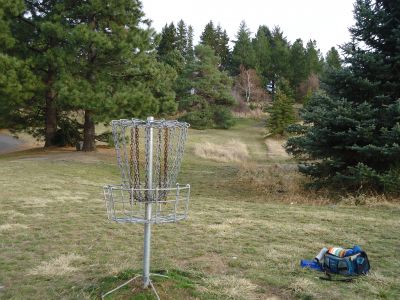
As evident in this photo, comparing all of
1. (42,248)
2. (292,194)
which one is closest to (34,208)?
(42,248)

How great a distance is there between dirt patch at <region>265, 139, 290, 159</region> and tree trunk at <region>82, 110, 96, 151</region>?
30.0ft

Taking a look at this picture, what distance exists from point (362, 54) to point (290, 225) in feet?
17.5

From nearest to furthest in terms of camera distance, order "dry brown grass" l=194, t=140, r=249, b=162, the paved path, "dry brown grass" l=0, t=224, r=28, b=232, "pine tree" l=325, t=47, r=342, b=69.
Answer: "dry brown grass" l=0, t=224, r=28, b=232 → "pine tree" l=325, t=47, r=342, b=69 → "dry brown grass" l=194, t=140, r=249, b=162 → the paved path

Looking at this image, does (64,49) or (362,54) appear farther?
(64,49)

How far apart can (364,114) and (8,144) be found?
2256cm

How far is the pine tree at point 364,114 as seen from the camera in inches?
371

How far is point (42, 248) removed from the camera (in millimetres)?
5223

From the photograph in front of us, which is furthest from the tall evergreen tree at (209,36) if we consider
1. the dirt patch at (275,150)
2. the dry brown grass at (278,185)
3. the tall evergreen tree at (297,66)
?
the dry brown grass at (278,185)

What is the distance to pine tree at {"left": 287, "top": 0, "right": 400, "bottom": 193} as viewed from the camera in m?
9.43

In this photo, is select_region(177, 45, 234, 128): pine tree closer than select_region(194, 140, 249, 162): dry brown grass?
No

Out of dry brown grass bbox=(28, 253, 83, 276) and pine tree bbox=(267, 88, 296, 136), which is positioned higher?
pine tree bbox=(267, 88, 296, 136)

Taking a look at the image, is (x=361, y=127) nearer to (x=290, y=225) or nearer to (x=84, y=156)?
(x=290, y=225)

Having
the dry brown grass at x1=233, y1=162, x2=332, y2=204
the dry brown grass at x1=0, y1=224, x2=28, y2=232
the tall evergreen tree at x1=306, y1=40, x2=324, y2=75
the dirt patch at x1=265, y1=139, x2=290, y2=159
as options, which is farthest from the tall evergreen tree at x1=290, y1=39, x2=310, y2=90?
the dry brown grass at x1=0, y1=224, x2=28, y2=232

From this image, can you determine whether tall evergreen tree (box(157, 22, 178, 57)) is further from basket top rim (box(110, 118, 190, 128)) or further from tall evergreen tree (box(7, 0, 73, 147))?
basket top rim (box(110, 118, 190, 128))
